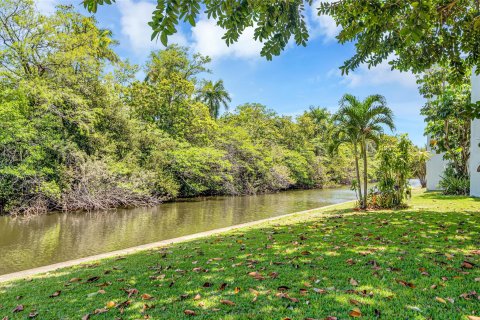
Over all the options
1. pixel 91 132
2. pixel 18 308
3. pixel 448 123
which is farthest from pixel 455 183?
pixel 91 132

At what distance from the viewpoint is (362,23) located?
5.43m

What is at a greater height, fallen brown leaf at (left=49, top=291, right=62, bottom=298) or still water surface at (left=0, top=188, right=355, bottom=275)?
fallen brown leaf at (left=49, top=291, right=62, bottom=298)

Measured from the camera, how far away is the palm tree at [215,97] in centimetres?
3681

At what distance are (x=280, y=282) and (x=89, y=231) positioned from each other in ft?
32.3

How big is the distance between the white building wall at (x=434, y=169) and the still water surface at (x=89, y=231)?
13879mm

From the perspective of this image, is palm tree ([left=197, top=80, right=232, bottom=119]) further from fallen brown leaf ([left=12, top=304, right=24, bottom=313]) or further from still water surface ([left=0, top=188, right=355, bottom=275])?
fallen brown leaf ([left=12, top=304, right=24, bottom=313])

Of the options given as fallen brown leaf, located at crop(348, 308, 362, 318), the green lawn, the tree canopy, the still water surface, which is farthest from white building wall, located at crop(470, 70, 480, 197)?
fallen brown leaf, located at crop(348, 308, 362, 318)

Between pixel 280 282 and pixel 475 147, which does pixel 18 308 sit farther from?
pixel 475 147

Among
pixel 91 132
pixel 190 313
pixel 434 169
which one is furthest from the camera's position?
pixel 434 169

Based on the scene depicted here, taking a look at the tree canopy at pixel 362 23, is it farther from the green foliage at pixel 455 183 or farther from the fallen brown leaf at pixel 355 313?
the green foliage at pixel 455 183

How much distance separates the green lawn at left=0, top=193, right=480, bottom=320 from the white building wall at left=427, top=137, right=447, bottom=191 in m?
16.5

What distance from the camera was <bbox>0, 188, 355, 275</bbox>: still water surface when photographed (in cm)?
837

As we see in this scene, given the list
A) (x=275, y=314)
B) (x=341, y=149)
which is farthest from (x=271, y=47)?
(x=341, y=149)

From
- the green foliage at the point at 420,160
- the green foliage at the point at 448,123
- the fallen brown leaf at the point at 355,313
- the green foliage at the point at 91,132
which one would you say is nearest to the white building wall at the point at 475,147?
the green foliage at the point at 448,123
